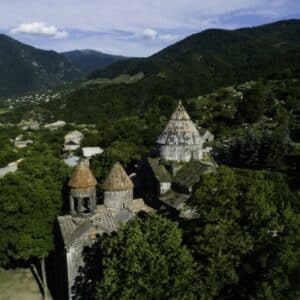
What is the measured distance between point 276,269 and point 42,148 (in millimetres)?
75987

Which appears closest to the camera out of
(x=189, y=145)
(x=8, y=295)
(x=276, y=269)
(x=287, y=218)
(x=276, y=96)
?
(x=276, y=269)

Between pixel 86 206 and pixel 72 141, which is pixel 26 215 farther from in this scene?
pixel 72 141

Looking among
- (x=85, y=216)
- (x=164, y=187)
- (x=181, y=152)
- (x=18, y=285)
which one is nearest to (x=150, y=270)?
(x=85, y=216)

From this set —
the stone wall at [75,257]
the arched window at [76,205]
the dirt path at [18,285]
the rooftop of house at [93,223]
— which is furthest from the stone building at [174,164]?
the dirt path at [18,285]

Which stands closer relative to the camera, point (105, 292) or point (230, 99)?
point (105, 292)

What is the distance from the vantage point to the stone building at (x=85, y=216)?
111 feet

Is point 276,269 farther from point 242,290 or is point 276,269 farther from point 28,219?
point 28,219

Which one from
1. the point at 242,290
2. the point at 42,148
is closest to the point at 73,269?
the point at 242,290

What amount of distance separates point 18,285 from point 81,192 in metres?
12.3

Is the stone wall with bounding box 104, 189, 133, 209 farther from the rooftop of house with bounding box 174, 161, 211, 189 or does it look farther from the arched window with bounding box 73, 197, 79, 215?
the rooftop of house with bounding box 174, 161, 211, 189

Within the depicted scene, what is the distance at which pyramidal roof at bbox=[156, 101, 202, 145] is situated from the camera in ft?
156

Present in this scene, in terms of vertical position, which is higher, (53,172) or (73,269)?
(53,172)

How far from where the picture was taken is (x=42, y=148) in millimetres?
93750

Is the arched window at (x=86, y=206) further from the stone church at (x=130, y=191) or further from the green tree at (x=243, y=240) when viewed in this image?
the green tree at (x=243, y=240)
